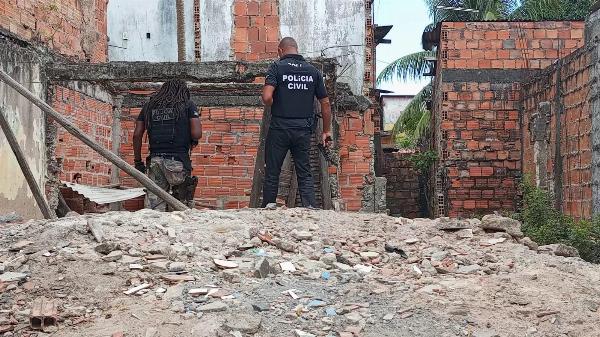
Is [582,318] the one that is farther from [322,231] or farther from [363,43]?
[363,43]

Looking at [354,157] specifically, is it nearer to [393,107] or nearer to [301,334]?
[301,334]

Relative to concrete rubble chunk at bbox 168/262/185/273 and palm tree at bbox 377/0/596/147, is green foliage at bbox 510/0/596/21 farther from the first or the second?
concrete rubble chunk at bbox 168/262/185/273

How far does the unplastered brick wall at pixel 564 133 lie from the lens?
799cm

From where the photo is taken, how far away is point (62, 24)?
30.1 feet

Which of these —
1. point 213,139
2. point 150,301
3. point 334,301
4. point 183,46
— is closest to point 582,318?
point 334,301

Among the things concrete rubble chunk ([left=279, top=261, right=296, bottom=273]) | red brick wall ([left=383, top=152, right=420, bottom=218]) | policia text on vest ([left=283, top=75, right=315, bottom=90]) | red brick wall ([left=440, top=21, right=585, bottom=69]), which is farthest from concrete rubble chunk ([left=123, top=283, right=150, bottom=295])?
red brick wall ([left=383, top=152, right=420, bottom=218])

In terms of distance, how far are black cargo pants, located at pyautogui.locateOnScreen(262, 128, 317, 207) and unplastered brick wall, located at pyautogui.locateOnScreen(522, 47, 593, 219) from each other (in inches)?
138

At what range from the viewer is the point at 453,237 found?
4801mm

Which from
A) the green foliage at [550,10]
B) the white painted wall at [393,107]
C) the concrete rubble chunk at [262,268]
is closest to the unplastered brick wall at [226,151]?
the concrete rubble chunk at [262,268]

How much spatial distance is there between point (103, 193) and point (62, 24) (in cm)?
256

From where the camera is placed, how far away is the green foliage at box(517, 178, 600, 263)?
6.78 m

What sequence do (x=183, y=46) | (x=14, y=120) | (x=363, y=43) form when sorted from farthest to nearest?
1. (x=183, y=46)
2. (x=363, y=43)
3. (x=14, y=120)

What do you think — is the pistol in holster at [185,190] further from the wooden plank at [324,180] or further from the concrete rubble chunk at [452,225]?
the concrete rubble chunk at [452,225]

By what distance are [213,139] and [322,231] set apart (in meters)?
4.92
